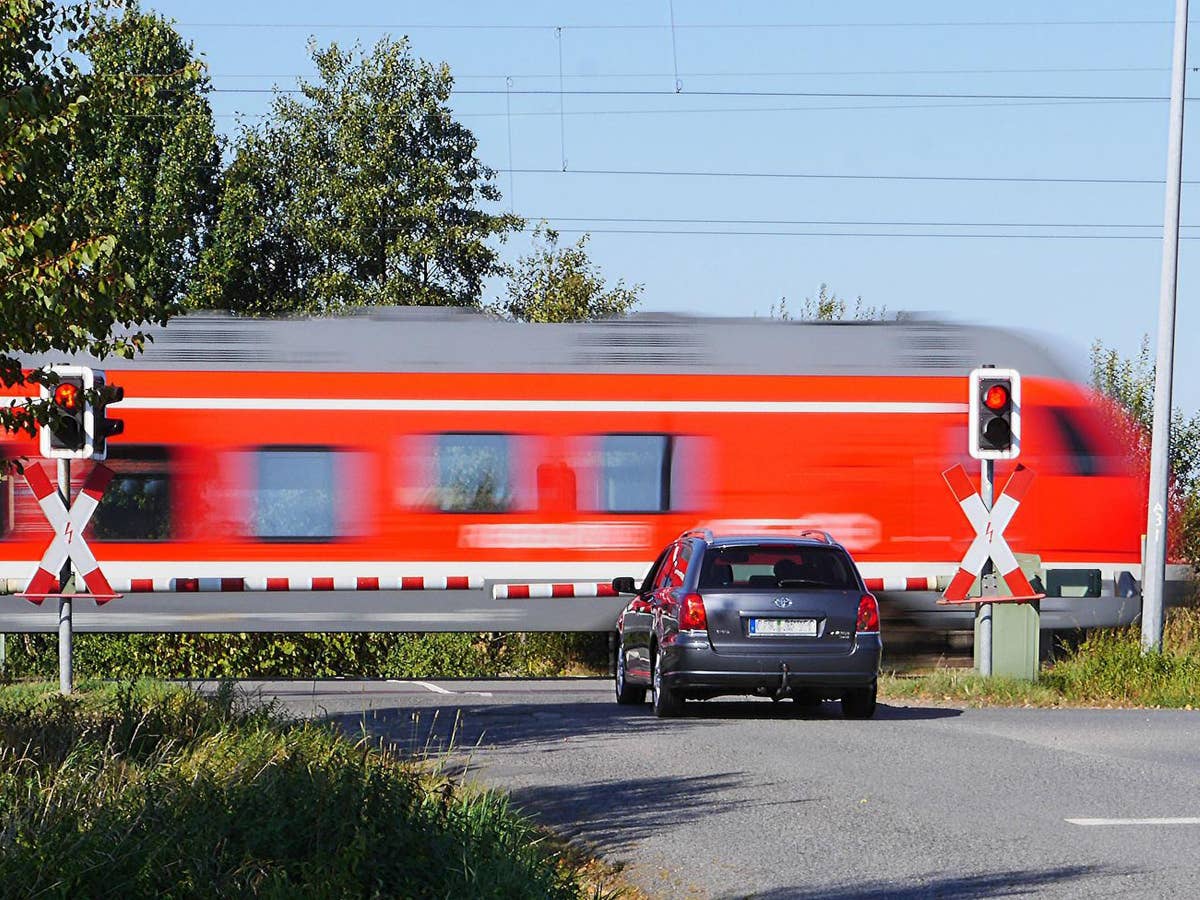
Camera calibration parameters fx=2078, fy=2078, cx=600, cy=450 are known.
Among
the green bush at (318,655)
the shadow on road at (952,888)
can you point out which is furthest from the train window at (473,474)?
the shadow on road at (952,888)

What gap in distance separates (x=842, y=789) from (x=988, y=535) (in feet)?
26.0

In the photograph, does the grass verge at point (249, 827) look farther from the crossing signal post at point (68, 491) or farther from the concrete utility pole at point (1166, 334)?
the concrete utility pole at point (1166, 334)

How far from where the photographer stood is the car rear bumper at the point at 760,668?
615 inches

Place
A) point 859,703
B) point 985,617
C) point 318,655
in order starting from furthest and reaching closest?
1. point 318,655
2. point 985,617
3. point 859,703

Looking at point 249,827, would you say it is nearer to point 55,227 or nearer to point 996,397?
point 55,227

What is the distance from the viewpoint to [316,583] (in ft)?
73.9

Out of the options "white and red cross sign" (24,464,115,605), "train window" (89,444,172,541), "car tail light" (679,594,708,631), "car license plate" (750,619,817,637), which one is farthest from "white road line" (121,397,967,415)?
"car license plate" (750,619,817,637)

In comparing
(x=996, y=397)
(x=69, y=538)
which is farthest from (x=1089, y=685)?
(x=69, y=538)

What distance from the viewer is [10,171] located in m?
10.5

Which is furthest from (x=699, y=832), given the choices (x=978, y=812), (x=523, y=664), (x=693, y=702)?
(x=523, y=664)

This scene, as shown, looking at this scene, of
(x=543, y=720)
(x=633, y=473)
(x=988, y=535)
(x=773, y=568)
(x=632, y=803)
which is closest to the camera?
(x=632, y=803)

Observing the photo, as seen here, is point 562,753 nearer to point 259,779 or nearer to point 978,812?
point 978,812

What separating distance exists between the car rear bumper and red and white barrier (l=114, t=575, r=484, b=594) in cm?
713

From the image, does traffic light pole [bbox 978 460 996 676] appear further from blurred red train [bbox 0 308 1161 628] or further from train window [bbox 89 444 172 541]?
train window [bbox 89 444 172 541]
